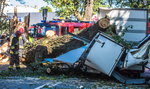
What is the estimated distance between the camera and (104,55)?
9203 millimetres

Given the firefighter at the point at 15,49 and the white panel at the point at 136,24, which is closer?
the firefighter at the point at 15,49

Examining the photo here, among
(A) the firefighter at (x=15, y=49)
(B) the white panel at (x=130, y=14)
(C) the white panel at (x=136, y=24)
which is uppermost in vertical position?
(B) the white panel at (x=130, y=14)

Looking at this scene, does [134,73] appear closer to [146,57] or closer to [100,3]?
[146,57]

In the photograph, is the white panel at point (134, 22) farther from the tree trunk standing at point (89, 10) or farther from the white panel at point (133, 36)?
the tree trunk standing at point (89, 10)

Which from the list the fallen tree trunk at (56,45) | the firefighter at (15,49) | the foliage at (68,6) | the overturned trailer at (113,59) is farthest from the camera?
the foliage at (68,6)

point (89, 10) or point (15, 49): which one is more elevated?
point (89, 10)

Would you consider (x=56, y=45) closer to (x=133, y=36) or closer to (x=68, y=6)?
(x=133, y=36)

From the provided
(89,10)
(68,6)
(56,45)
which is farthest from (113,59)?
(68,6)

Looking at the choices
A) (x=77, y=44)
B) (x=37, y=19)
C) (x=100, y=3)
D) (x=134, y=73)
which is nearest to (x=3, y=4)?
(x=134, y=73)

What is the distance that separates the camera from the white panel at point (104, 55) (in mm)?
9172

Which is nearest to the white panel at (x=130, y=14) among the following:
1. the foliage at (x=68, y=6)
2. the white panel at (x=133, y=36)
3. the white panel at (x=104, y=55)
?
the white panel at (x=133, y=36)

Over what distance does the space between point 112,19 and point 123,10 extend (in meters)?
0.91

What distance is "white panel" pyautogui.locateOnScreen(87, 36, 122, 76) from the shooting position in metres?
9.17

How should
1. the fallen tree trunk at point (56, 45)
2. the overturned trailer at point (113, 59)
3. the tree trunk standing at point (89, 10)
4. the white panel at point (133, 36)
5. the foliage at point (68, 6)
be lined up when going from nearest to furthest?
the overturned trailer at point (113, 59) → the fallen tree trunk at point (56, 45) → the white panel at point (133, 36) → the tree trunk standing at point (89, 10) → the foliage at point (68, 6)
